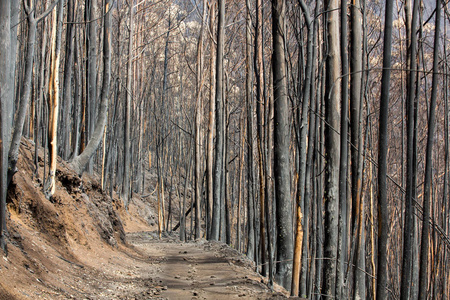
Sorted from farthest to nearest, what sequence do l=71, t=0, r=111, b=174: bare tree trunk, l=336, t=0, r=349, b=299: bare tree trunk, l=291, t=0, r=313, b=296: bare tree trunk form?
l=71, t=0, r=111, b=174: bare tree trunk, l=291, t=0, r=313, b=296: bare tree trunk, l=336, t=0, r=349, b=299: bare tree trunk

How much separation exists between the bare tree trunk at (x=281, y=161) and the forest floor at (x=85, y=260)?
61 cm

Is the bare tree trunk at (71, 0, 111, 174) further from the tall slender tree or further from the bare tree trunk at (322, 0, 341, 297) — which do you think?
the bare tree trunk at (322, 0, 341, 297)

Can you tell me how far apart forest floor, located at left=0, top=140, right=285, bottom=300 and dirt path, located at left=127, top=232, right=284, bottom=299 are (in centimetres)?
1

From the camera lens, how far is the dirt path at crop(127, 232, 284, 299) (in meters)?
5.80

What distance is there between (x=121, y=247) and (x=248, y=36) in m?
7.14

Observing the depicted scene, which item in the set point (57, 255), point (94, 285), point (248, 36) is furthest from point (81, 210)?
point (248, 36)

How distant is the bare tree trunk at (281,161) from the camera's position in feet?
25.5

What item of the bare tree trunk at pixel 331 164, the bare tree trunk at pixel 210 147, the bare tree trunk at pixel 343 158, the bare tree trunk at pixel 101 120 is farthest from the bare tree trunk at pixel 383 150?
the bare tree trunk at pixel 210 147

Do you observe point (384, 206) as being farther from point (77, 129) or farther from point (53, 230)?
point (77, 129)

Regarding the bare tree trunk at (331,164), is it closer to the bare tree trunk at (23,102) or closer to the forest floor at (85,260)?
the forest floor at (85,260)

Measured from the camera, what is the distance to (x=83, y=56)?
1142 cm

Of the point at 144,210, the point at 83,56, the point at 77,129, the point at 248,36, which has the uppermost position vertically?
the point at 248,36

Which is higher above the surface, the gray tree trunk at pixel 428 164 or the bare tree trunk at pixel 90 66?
the bare tree trunk at pixel 90 66

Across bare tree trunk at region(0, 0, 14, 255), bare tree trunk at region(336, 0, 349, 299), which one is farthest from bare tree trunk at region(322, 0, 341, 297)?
bare tree trunk at region(0, 0, 14, 255)
